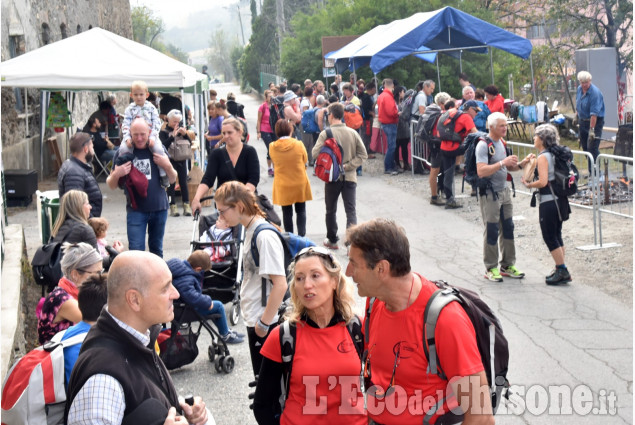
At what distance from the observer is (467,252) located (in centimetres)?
1109

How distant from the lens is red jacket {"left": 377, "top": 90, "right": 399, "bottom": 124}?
1781 cm

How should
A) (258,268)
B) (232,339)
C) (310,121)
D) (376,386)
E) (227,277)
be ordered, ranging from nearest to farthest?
(376,386), (258,268), (232,339), (227,277), (310,121)

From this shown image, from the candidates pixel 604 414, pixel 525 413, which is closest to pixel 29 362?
pixel 525 413

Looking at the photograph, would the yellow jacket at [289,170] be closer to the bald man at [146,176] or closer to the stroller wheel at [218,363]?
the bald man at [146,176]

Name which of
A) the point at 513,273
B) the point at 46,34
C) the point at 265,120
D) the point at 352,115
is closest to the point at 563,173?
the point at 513,273

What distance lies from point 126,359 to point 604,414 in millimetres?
4175

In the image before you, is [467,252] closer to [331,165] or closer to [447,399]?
[331,165]

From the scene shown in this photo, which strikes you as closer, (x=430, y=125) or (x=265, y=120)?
(x=430, y=125)

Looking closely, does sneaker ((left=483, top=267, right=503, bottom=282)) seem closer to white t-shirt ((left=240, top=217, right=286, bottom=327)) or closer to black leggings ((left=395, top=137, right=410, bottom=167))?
white t-shirt ((left=240, top=217, right=286, bottom=327))

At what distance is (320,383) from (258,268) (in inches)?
63.8

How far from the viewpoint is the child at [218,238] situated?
824 centimetres

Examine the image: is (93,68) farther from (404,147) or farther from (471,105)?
(404,147)

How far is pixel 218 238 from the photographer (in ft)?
27.7

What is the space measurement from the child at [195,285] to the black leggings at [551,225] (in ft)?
12.6
